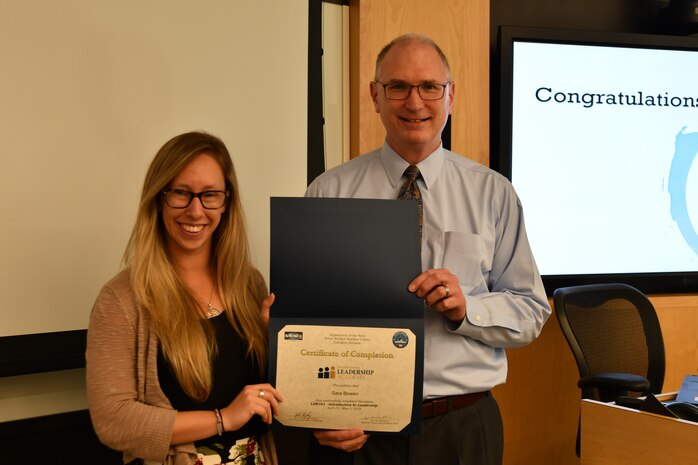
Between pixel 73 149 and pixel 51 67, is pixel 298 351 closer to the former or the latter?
pixel 73 149

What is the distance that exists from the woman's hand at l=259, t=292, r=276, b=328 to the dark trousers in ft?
1.34

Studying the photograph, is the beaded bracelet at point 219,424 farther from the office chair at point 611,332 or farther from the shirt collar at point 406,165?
the office chair at point 611,332

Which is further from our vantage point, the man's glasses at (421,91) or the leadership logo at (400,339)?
the man's glasses at (421,91)

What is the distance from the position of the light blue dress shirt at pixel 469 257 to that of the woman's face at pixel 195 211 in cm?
44

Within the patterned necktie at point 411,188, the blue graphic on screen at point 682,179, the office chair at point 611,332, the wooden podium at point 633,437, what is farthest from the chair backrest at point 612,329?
the patterned necktie at point 411,188

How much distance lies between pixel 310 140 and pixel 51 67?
3.63 ft

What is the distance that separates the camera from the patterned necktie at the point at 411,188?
199 cm

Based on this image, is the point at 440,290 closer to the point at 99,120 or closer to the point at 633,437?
the point at 633,437

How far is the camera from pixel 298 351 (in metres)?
1.62

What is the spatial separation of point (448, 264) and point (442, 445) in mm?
495

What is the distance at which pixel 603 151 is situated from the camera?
3.56 m

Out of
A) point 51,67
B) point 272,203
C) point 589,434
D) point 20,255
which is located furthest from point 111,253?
point 589,434

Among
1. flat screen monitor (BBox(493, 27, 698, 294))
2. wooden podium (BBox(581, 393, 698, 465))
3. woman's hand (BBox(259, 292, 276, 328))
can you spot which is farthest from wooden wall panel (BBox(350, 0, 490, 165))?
wooden podium (BBox(581, 393, 698, 465))

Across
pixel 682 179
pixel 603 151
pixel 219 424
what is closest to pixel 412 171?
pixel 219 424
